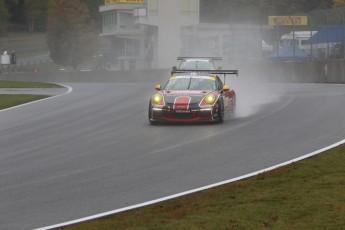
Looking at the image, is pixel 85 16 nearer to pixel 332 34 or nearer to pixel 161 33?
pixel 161 33

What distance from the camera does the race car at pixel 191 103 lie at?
20719mm

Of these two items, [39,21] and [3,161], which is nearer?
[3,161]

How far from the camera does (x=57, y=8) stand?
106188 millimetres

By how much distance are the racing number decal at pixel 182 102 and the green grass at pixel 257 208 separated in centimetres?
821

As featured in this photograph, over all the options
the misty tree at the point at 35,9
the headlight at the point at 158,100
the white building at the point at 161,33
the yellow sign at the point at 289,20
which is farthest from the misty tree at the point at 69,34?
the headlight at the point at 158,100

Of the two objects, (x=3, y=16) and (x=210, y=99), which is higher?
(x=3, y=16)

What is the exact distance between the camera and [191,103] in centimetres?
2083

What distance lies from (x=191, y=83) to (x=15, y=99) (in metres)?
11.5

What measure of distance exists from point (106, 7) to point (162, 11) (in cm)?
1300

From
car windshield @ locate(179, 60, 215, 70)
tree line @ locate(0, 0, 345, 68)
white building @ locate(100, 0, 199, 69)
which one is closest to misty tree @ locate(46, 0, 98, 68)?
tree line @ locate(0, 0, 345, 68)

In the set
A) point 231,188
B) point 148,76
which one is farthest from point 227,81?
point 231,188

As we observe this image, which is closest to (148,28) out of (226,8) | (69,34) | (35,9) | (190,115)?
(226,8)

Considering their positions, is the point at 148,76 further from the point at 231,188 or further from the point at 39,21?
the point at 39,21

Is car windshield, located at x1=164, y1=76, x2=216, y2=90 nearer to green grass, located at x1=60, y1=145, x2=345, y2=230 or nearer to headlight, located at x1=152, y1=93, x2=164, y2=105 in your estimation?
headlight, located at x1=152, y1=93, x2=164, y2=105
